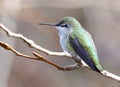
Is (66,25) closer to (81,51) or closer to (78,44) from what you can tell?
(78,44)

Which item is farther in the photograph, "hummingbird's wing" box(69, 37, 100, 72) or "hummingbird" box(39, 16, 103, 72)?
"hummingbird" box(39, 16, 103, 72)

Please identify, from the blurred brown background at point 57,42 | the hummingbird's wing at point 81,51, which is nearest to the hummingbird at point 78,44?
the hummingbird's wing at point 81,51

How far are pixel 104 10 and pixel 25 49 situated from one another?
1429mm

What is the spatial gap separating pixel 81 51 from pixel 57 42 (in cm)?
481

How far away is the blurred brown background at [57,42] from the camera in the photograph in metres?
6.66

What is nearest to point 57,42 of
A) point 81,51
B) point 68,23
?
point 68,23

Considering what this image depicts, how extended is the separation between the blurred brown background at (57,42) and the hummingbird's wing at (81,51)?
372cm

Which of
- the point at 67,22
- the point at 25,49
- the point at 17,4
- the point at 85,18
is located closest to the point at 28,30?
the point at 25,49

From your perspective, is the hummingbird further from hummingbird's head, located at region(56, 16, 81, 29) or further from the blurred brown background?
the blurred brown background

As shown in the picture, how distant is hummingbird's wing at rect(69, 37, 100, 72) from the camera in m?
2.09

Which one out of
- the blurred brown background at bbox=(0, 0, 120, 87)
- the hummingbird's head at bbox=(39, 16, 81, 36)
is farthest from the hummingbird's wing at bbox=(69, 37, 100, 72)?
the blurred brown background at bbox=(0, 0, 120, 87)

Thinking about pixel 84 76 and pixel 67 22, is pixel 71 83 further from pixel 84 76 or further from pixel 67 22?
pixel 67 22

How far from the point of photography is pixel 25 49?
7.23 m

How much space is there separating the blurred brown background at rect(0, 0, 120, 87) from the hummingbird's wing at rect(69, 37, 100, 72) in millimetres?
3720
